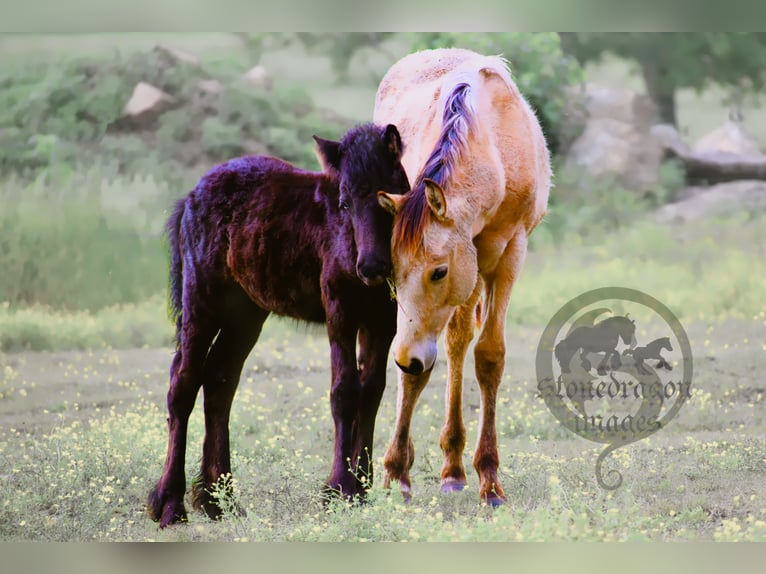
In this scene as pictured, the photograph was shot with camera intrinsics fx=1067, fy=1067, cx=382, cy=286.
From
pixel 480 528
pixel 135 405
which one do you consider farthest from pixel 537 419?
pixel 135 405

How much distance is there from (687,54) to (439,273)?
227cm

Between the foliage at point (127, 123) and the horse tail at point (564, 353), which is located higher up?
the foliage at point (127, 123)

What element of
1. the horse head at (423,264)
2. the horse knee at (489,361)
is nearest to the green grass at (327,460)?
the horse knee at (489,361)

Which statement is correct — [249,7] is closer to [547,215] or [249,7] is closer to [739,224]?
[547,215]

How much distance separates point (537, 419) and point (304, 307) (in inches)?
65.7

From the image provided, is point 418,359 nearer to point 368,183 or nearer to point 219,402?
point 368,183

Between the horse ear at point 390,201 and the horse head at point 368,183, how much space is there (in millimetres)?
25

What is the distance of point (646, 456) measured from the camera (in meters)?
5.75

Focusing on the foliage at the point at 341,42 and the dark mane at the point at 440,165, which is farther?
the foliage at the point at 341,42

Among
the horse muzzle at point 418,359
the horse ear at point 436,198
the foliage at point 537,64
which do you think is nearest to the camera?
the horse ear at point 436,198

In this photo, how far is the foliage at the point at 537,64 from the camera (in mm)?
5754

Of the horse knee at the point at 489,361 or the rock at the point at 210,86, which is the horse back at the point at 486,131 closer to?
the horse knee at the point at 489,361
